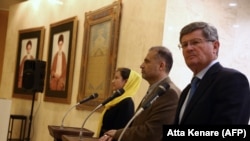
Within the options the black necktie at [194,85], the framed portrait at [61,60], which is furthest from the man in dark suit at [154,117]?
the framed portrait at [61,60]

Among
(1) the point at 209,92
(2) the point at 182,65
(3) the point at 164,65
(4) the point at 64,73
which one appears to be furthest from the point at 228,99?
(4) the point at 64,73

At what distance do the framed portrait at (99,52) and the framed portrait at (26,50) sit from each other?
6.60 ft

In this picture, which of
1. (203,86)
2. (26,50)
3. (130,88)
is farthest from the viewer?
(26,50)

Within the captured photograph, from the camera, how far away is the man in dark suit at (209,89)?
5.66ft

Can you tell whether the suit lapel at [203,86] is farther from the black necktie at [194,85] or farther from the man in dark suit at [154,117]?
the man in dark suit at [154,117]

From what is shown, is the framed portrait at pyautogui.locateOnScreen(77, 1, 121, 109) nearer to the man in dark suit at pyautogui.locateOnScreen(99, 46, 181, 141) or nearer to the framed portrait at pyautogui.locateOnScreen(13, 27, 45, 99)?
the framed portrait at pyautogui.locateOnScreen(13, 27, 45, 99)

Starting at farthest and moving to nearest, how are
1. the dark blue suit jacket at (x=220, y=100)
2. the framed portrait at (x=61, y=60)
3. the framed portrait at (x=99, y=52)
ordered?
1. the framed portrait at (x=61, y=60)
2. the framed portrait at (x=99, y=52)
3. the dark blue suit jacket at (x=220, y=100)

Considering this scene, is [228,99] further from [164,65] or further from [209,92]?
[164,65]

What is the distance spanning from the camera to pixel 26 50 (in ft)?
26.4

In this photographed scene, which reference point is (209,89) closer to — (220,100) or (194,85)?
(220,100)

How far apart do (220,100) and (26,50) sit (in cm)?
677

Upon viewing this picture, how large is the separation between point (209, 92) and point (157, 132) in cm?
72

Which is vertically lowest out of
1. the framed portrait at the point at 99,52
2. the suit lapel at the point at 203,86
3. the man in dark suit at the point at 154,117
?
the man in dark suit at the point at 154,117

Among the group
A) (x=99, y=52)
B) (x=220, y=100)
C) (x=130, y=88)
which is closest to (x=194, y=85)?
(x=220, y=100)
